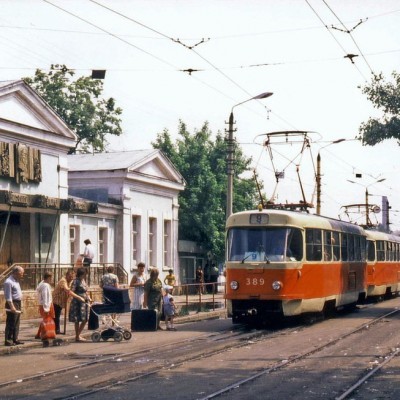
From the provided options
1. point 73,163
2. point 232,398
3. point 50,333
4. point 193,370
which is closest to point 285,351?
point 193,370

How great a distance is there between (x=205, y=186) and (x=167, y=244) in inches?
327

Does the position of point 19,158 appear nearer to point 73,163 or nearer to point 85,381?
point 73,163

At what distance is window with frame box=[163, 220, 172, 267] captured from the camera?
44.7 meters

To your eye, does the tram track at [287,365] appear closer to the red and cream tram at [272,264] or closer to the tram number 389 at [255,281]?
the red and cream tram at [272,264]

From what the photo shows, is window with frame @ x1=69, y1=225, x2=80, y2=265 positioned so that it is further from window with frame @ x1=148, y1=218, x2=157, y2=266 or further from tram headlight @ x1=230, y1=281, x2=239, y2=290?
tram headlight @ x1=230, y1=281, x2=239, y2=290

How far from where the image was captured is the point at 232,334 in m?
22.5

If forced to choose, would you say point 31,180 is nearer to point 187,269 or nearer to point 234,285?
point 234,285

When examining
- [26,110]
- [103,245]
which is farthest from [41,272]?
[103,245]

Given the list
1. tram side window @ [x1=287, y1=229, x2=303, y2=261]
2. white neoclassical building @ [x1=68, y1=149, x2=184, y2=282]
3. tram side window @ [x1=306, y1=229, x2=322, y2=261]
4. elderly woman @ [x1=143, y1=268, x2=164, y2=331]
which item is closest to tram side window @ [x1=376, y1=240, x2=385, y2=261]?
white neoclassical building @ [x1=68, y1=149, x2=184, y2=282]

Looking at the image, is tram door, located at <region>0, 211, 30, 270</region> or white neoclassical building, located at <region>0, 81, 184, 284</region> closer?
white neoclassical building, located at <region>0, 81, 184, 284</region>

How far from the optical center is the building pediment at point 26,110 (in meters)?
29.2

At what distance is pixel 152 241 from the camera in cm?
4350

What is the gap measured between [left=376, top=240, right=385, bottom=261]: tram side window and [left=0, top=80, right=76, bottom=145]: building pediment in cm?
1336

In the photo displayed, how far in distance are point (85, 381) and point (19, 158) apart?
1723 cm
